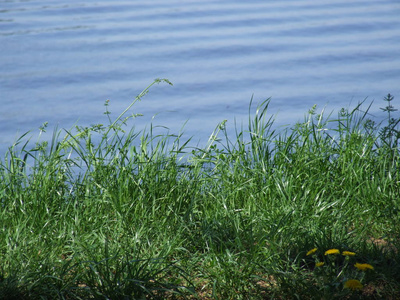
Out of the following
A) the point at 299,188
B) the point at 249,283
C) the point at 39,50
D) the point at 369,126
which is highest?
the point at 39,50

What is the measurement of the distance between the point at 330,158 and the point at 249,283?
66.0 inches

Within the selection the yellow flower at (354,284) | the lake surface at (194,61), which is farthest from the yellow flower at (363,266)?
the lake surface at (194,61)

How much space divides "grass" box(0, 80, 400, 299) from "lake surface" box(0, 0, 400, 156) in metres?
2.77

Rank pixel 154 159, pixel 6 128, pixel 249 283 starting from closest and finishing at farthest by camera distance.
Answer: pixel 249 283 → pixel 154 159 → pixel 6 128

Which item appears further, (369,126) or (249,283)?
(369,126)

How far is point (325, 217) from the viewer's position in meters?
3.60

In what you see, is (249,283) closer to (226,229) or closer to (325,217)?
(226,229)

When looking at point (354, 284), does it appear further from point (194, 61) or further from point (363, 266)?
point (194, 61)

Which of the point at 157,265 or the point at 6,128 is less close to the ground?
the point at 6,128

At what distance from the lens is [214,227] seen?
11.6 ft

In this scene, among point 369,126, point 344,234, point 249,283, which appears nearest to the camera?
point 249,283

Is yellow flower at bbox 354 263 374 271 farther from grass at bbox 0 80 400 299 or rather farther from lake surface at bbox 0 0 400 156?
lake surface at bbox 0 0 400 156

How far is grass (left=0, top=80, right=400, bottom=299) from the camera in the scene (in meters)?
2.99

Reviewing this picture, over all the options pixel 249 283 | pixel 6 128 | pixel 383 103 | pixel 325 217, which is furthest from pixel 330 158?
pixel 6 128
